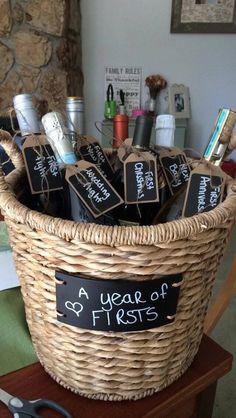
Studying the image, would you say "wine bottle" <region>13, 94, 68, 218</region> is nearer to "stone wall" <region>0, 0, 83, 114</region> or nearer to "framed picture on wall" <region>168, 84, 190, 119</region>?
"stone wall" <region>0, 0, 83, 114</region>

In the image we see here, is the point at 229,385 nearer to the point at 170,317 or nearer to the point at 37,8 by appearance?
the point at 170,317

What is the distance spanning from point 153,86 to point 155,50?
0.27 m

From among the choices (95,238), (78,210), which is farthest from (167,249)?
(78,210)

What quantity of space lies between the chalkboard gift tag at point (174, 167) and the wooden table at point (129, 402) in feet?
0.84

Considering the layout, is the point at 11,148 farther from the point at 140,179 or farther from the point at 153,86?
the point at 153,86

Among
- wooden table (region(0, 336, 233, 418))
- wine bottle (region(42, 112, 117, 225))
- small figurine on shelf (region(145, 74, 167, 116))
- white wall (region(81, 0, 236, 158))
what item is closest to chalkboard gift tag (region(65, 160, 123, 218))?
wine bottle (region(42, 112, 117, 225))

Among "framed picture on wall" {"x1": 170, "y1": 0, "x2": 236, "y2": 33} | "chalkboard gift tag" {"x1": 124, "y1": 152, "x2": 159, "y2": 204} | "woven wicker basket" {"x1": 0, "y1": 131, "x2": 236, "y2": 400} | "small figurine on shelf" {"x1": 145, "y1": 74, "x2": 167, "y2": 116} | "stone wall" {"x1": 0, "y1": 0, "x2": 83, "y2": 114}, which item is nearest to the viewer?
"woven wicker basket" {"x1": 0, "y1": 131, "x2": 236, "y2": 400}

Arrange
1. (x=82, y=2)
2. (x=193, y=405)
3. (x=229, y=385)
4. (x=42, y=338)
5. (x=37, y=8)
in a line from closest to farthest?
(x=42, y=338) < (x=193, y=405) < (x=229, y=385) < (x=37, y=8) < (x=82, y=2)

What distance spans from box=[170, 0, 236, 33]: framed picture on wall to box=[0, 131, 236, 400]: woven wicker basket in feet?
8.20

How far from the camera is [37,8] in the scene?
2.27 meters

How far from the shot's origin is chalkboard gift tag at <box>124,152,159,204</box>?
429 mm

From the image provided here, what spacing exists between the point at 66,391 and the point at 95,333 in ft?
0.47

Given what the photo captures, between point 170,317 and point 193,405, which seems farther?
point 193,405

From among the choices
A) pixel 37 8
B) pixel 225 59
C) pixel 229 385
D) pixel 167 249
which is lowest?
pixel 229 385
